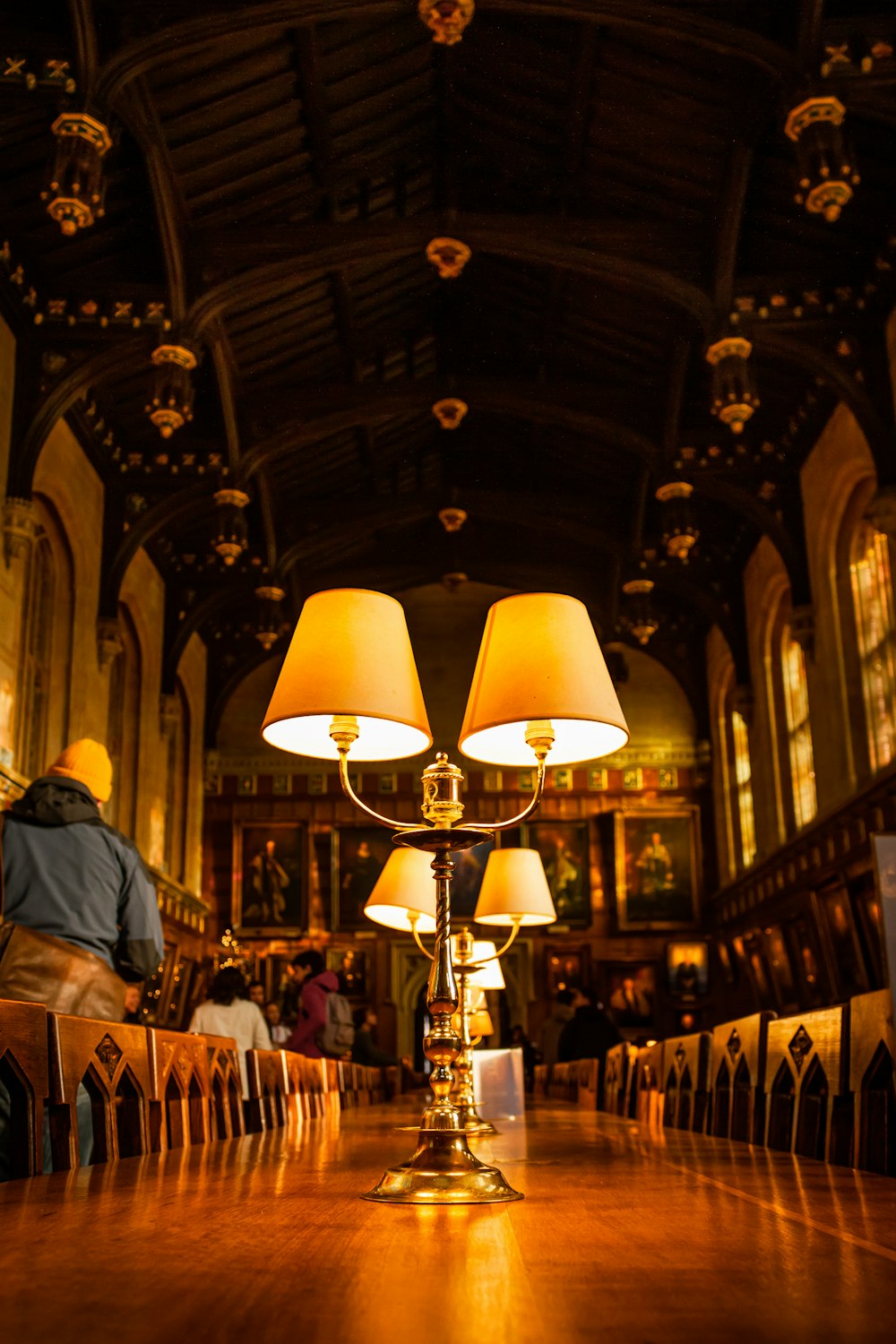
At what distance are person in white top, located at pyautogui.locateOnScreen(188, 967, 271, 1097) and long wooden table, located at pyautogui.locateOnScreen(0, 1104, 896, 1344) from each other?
519 centimetres

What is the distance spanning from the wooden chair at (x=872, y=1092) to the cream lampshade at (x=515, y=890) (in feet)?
5.44

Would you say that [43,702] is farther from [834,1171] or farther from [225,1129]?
[834,1171]

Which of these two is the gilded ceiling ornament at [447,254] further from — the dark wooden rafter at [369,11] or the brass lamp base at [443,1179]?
the brass lamp base at [443,1179]

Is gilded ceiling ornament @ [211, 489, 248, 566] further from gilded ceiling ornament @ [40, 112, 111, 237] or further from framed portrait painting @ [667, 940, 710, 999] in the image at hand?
framed portrait painting @ [667, 940, 710, 999]

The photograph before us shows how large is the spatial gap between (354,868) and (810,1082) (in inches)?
653

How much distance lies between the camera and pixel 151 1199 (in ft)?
5.56

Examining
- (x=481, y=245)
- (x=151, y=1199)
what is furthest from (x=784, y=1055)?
(x=481, y=245)

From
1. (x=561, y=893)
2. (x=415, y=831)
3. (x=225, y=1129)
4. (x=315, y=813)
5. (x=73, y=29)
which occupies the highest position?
(x=73, y=29)

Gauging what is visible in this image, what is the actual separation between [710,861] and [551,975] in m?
2.95

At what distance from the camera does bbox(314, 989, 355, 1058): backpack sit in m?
8.54

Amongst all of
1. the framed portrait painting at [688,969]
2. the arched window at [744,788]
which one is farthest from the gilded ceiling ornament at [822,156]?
the framed portrait painting at [688,969]

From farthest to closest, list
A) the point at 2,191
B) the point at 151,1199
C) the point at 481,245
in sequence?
1. the point at 481,245
2. the point at 2,191
3. the point at 151,1199

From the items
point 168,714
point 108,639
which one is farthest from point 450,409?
point 168,714

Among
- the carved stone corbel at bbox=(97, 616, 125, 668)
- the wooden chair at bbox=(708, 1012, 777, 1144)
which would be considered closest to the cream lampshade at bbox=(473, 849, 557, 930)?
the wooden chair at bbox=(708, 1012, 777, 1144)
